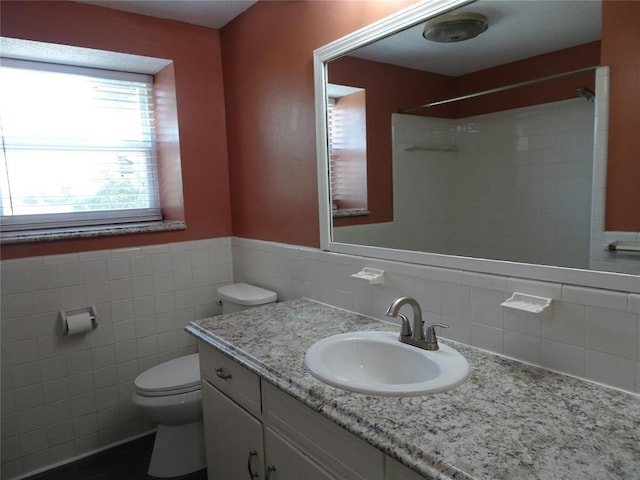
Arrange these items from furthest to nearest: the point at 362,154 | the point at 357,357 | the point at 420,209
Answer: the point at 362,154 → the point at 420,209 → the point at 357,357

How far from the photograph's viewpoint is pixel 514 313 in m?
1.22

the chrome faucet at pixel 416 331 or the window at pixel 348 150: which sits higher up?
the window at pixel 348 150

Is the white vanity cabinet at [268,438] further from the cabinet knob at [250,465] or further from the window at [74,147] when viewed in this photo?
the window at [74,147]

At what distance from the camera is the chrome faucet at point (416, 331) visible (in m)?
1.27

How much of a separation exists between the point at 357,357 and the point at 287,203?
0.98 meters

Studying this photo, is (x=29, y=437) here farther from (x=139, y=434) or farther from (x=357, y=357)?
(x=357, y=357)

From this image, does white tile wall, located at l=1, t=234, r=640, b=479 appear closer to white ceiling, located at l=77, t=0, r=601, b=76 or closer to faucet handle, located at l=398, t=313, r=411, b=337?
faucet handle, located at l=398, t=313, r=411, b=337

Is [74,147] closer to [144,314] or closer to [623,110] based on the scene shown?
[144,314]

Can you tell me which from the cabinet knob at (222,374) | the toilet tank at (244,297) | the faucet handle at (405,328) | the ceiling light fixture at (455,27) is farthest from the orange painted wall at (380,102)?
the cabinet knob at (222,374)

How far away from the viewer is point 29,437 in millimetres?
2090

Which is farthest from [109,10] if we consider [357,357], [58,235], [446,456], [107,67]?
[446,456]

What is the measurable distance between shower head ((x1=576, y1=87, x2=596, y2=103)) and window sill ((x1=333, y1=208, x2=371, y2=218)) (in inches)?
33.8

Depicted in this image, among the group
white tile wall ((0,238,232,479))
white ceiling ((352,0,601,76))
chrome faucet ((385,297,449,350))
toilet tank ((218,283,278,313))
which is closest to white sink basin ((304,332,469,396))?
chrome faucet ((385,297,449,350))

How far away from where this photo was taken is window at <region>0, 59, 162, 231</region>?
2.22m
